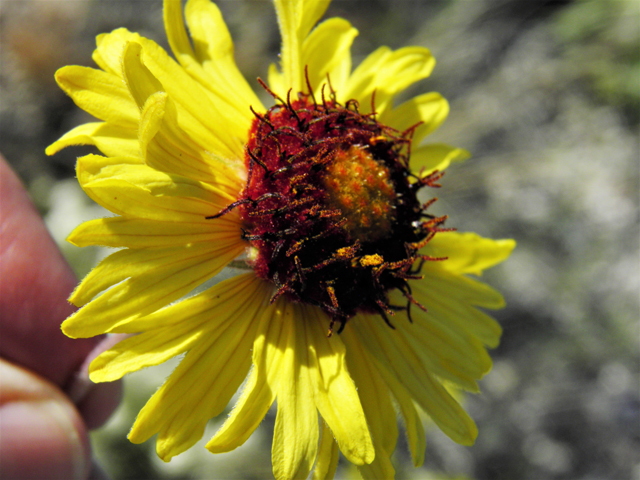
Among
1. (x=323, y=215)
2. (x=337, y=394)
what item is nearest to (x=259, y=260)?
(x=323, y=215)

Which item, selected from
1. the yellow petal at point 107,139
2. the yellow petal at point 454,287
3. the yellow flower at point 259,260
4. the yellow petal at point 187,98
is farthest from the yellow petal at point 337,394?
the yellow petal at point 107,139

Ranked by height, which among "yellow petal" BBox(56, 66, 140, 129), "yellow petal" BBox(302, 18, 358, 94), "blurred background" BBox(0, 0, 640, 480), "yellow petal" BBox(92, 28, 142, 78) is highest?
"yellow petal" BBox(92, 28, 142, 78)

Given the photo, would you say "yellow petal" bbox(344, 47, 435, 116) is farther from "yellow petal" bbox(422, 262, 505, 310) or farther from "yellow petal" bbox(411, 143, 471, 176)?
"yellow petal" bbox(422, 262, 505, 310)

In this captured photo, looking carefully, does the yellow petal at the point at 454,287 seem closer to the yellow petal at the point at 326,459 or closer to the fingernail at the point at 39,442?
the yellow petal at the point at 326,459

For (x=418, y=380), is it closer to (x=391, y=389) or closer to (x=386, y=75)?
(x=391, y=389)

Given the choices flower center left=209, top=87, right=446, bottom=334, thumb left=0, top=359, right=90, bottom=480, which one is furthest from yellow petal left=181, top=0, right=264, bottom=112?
thumb left=0, top=359, right=90, bottom=480

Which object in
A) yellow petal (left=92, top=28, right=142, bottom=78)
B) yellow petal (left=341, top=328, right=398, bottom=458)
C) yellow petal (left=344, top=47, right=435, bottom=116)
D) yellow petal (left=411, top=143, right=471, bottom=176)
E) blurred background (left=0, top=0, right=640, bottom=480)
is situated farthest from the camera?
blurred background (left=0, top=0, right=640, bottom=480)

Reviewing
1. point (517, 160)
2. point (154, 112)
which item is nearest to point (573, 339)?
point (517, 160)
